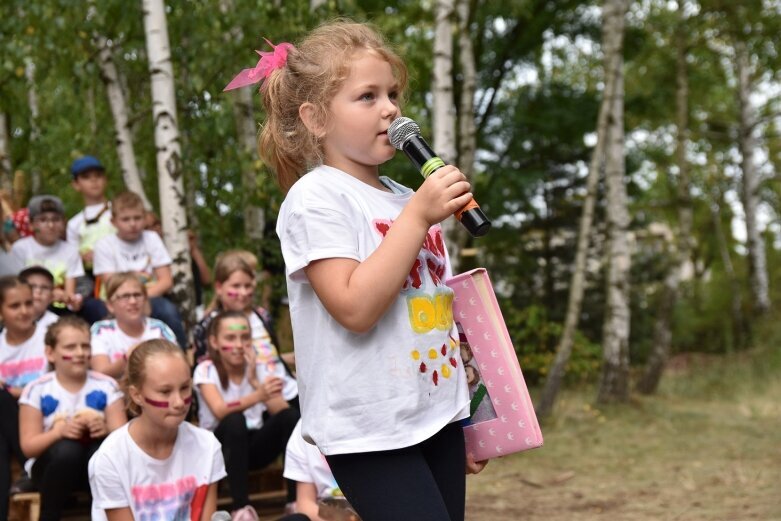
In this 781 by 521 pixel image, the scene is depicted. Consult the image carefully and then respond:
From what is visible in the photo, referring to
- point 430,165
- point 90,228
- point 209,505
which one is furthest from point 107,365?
point 430,165

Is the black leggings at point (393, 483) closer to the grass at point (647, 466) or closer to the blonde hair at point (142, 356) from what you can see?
the blonde hair at point (142, 356)

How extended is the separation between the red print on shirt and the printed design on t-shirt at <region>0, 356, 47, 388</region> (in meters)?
4.15

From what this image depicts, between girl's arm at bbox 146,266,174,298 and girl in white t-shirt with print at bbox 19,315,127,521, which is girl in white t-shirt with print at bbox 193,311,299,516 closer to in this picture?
girl in white t-shirt with print at bbox 19,315,127,521

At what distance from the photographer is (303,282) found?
91.7 inches

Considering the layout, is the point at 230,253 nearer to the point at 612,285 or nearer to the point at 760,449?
the point at 760,449

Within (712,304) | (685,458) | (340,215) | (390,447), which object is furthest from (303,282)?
(712,304)

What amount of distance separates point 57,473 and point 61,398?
388 mm

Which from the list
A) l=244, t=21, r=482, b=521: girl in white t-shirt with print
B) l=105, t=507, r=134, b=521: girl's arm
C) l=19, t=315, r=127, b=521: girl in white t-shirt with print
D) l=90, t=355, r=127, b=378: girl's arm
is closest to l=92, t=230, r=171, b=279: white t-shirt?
l=90, t=355, r=127, b=378: girl's arm

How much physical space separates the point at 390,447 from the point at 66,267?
5.68 metres

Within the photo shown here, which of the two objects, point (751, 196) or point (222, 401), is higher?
point (751, 196)

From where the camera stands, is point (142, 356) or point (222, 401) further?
point (222, 401)

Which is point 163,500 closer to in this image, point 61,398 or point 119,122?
point 61,398

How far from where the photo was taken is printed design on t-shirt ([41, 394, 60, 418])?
5344 millimetres

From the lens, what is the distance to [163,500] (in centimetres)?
446
